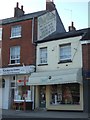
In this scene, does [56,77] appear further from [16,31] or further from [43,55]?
[16,31]

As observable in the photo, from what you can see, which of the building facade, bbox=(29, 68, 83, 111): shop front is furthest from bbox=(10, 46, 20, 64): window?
bbox=(29, 68, 83, 111): shop front

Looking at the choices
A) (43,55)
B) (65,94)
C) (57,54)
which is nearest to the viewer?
(65,94)

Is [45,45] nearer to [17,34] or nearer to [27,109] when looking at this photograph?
[17,34]

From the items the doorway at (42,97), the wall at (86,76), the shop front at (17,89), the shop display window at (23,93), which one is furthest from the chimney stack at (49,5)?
the doorway at (42,97)

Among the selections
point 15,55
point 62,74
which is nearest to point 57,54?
point 62,74

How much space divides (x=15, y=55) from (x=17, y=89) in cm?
387

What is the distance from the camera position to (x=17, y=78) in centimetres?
3086

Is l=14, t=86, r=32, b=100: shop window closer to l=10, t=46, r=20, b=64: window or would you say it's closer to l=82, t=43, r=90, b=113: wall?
l=10, t=46, r=20, b=64: window

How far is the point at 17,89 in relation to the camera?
30688mm

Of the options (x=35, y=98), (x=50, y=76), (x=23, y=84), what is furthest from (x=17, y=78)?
(x=50, y=76)

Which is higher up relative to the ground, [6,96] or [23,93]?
[23,93]

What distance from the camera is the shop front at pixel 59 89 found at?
25.4m

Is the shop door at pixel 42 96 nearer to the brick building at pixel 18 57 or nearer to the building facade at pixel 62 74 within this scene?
the building facade at pixel 62 74

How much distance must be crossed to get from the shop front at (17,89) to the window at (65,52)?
3528mm
